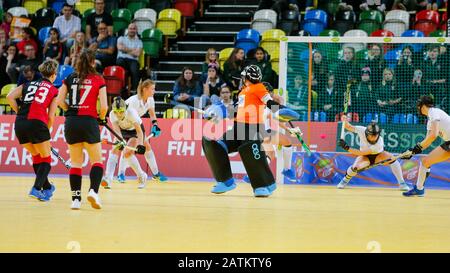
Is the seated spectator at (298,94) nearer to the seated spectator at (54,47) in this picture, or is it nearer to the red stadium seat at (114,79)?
the red stadium seat at (114,79)

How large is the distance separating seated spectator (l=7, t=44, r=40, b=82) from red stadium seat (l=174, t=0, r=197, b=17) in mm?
3961

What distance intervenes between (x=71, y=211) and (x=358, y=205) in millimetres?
3941

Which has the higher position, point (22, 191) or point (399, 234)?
point (399, 234)

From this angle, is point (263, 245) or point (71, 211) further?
point (71, 211)

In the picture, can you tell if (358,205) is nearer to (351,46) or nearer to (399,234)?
(399,234)

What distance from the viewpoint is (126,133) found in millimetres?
13477

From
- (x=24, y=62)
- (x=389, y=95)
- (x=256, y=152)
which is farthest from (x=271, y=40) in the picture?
(x=256, y=152)

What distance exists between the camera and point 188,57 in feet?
63.4

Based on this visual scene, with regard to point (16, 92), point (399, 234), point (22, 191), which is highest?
point (16, 92)

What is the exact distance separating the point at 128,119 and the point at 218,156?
7.65ft

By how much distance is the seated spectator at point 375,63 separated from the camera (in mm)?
15648

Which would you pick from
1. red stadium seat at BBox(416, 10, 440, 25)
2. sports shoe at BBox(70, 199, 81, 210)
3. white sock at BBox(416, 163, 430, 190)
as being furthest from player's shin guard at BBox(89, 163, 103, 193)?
red stadium seat at BBox(416, 10, 440, 25)
